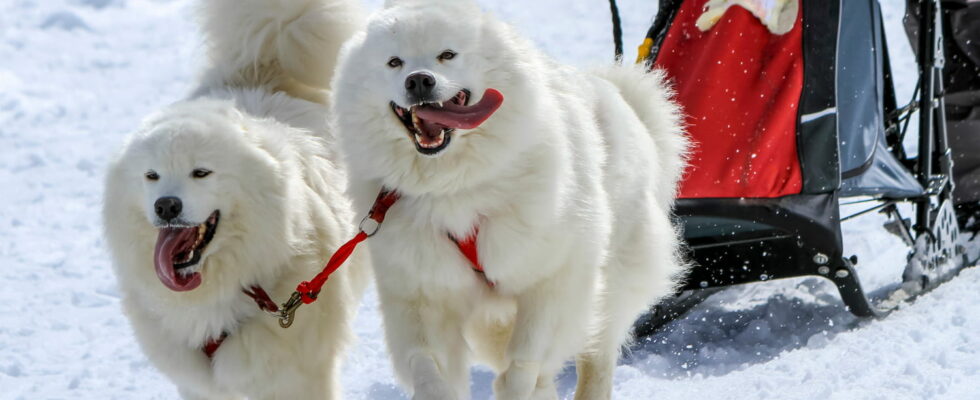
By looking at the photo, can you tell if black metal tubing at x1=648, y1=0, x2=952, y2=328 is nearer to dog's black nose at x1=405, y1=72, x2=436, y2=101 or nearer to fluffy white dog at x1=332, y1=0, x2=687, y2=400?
fluffy white dog at x1=332, y1=0, x2=687, y2=400

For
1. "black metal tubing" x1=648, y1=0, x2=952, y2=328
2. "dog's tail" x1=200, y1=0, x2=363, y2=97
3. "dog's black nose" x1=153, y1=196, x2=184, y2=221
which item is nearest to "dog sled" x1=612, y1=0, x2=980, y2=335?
"black metal tubing" x1=648, y1=0, x2=952, y2=328

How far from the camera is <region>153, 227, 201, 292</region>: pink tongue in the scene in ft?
10.2

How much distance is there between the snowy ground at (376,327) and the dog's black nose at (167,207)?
1172mm

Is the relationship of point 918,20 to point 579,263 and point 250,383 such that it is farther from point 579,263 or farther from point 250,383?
point 250,383

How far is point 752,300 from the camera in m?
5.29

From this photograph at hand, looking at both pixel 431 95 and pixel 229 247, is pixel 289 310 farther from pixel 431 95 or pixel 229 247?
pixel 431 95

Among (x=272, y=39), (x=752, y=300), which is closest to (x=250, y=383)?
(x=272, y=39)

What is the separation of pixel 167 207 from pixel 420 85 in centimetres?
77

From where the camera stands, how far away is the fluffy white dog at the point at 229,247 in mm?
3115

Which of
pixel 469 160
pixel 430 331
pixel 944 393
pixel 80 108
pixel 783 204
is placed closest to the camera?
pixel 469 160

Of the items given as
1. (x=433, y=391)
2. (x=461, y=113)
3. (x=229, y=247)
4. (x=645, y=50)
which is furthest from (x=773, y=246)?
(x=229, y=247)

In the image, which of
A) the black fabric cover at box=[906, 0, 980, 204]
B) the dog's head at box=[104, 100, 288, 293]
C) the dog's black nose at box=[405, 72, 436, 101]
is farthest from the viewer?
the black fabric cover at box=[906, 0, 980, 204]

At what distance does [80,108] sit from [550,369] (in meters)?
6.52

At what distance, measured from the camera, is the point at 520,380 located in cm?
327
